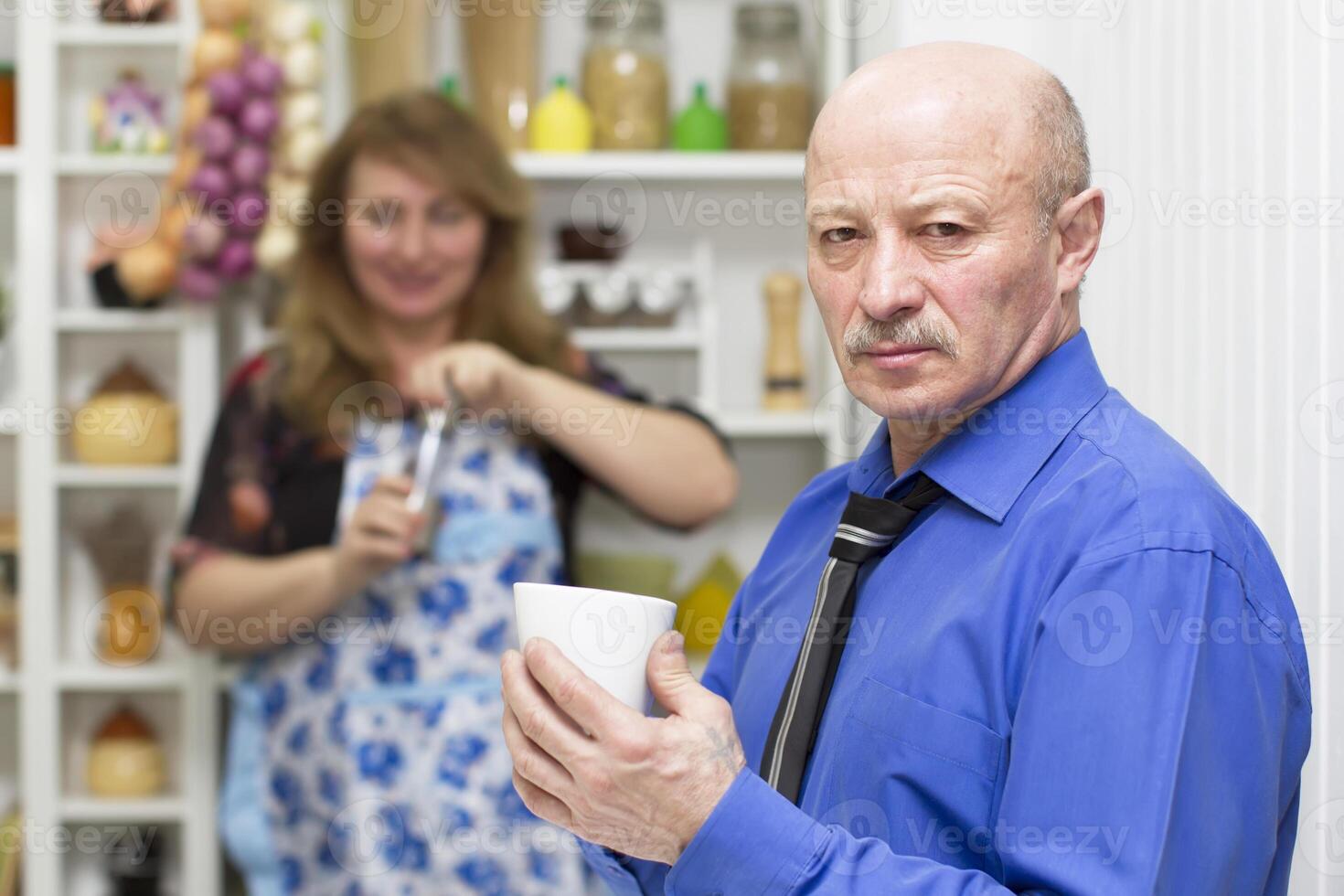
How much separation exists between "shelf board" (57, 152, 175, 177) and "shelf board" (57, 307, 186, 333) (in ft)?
0.65

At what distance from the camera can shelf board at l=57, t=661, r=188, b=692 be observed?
1.87 metres

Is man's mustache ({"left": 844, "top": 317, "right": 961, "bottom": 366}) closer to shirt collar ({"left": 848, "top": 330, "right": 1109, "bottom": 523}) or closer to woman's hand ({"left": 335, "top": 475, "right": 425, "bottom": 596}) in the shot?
shirt collar ({"left": 848, "top": 330, "right": 1109, "bottom": 523})

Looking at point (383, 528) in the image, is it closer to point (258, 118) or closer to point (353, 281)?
point (353, 281)

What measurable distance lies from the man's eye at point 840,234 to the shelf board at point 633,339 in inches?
49.0

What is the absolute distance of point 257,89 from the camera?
180cm

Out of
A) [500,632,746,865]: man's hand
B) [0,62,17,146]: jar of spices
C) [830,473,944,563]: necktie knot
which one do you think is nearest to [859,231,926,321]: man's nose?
[830,473,944,563]: necktie knot

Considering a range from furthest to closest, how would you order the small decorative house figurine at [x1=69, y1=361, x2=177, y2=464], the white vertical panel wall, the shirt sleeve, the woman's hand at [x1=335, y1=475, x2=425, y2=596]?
1. the small decorative house figurine at [x1=69, y1=361, x2=177, y2=464]
2. the woman's hand at [x1=335, y1=475, x2=425, y2=596]
3. the white vertical panel wall
4. the shirt sleeve

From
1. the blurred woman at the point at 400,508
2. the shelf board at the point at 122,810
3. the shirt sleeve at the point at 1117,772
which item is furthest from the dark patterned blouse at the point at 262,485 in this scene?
the shirt sleeve at the point at 1117,772

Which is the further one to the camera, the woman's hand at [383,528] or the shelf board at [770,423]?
the shelf board at [770,423]

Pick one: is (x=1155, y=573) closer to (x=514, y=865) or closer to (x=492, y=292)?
(x=514, y=865)

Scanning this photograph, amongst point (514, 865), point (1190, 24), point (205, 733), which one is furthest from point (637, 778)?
point (205, 733)

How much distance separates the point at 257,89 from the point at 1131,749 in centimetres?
159

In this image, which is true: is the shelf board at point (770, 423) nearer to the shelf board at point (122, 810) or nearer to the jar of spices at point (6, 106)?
the shelf board at point (122, 810)

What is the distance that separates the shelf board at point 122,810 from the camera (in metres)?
1.86
